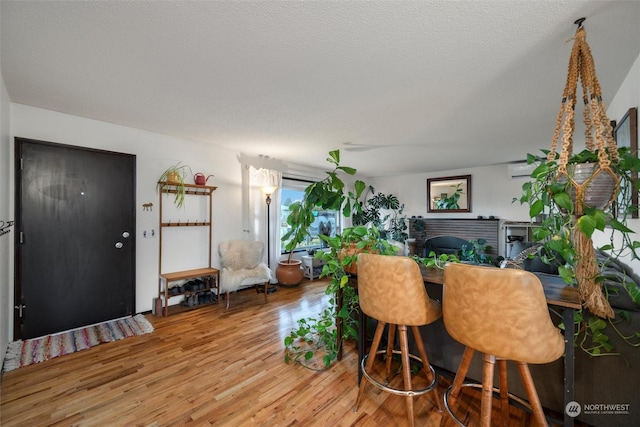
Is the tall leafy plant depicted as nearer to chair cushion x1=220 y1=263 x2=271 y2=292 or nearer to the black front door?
chair cushion x1=220 y1=263 x2=271 y2=292

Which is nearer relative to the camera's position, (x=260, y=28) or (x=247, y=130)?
(x=260, y=28)

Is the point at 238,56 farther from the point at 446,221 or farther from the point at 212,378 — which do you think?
the point at 446,221

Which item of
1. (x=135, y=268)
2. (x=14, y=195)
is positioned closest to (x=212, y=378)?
(x=135, y=268)

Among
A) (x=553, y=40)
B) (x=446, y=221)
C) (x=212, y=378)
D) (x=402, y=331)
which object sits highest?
(x=553, y=40)

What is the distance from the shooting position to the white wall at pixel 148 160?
8.43ft

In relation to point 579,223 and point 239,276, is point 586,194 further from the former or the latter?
point 239,276

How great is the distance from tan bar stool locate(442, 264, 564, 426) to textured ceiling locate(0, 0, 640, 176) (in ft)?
4.28

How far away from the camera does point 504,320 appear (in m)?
1.09

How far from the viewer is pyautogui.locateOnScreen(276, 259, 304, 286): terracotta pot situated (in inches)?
171

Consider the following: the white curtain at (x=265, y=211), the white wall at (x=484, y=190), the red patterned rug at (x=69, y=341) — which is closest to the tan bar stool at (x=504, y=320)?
the white wall at (x=484, y=190)

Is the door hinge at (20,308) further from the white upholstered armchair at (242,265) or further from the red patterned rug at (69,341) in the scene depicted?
the white upholstered armchair at (242,265)

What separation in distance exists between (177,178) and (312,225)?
2930 mm

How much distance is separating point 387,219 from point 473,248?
2.11 meters

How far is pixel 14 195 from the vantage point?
2.36 m
